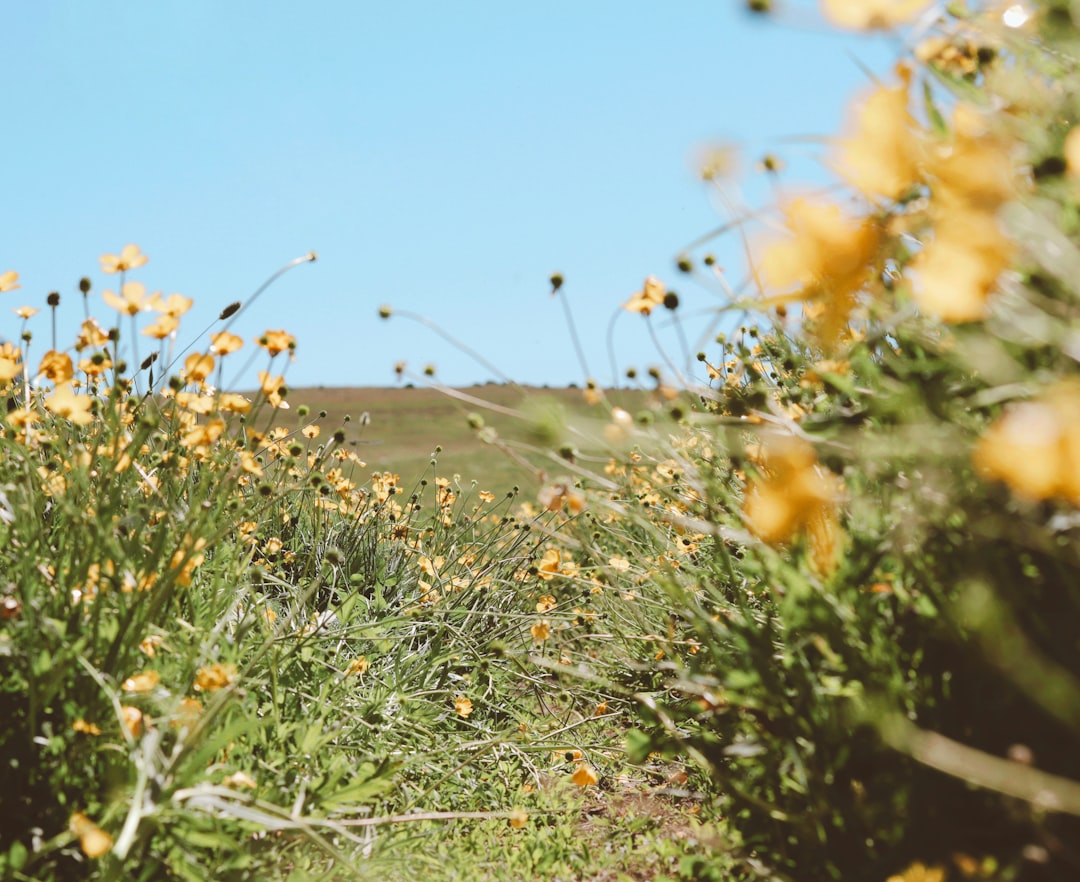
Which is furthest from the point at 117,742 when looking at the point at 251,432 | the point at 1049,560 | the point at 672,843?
the point at 1049,560

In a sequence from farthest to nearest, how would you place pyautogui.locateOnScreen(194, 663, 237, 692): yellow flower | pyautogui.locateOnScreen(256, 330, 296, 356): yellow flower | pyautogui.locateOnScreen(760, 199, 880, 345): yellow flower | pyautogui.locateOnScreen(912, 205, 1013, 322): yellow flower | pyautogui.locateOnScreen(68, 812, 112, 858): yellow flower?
pyautogui.locateOnScreen(256, 330, 296, 356): yellow flower < pyautogui.locateOnScreen(194, 663, 237, 692): yellow flower < pyautogui.locateOnScreen(68, 812, 112, 858): yellow flower < pyautogui.locateOnScreen(760, 199, 880, 345): yellow flower < pyautogui.locateOnScreen(912, 205, 1013, 322): yellow flower

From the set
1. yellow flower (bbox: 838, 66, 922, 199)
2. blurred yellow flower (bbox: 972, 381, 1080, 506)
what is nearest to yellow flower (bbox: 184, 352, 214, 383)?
yellow flower (bbox: 838, 66, 922, 199)

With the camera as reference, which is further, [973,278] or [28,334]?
[28,334]

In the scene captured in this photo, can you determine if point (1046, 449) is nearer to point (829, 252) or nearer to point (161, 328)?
point (829, 252)

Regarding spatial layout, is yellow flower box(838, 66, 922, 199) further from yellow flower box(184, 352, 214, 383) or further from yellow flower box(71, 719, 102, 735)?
yellow flower box(71, 719, 102, 735)

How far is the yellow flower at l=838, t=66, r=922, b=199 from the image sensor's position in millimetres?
949

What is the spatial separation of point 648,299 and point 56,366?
1.17 metres

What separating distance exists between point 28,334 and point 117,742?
1363mm

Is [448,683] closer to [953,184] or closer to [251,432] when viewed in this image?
[251,432]

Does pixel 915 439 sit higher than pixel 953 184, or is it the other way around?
pixel 953 184

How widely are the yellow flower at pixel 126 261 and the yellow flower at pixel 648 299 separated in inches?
39.1

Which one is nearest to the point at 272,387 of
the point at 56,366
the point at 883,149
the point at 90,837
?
the point at 56,366

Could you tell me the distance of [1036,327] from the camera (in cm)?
83

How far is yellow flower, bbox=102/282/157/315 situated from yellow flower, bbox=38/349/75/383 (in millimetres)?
205
